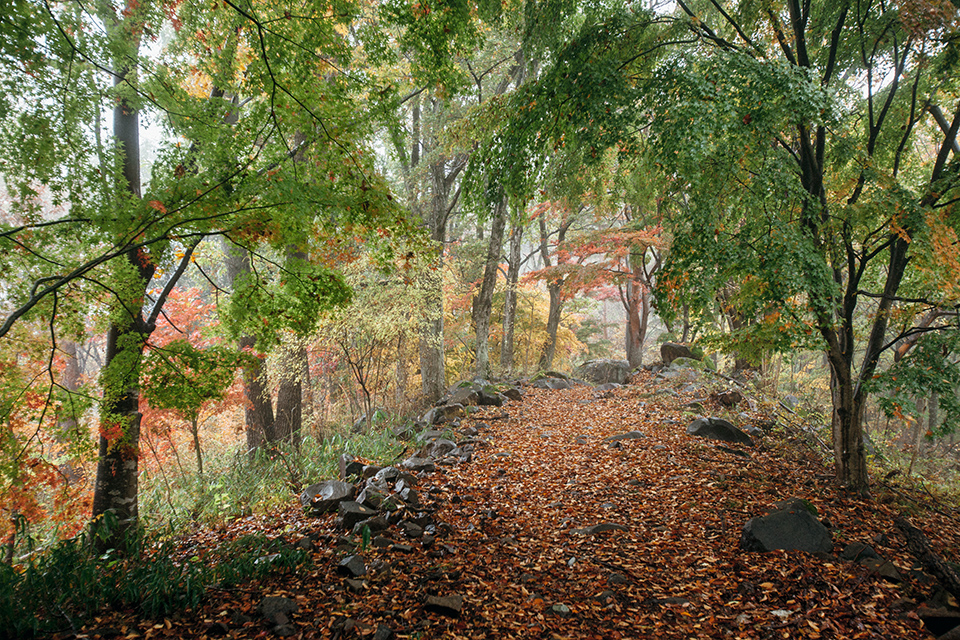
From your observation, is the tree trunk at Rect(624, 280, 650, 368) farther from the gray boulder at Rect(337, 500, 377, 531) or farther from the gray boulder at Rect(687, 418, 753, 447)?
A: the gray boulder at Rect(337, 500, 377, 531)

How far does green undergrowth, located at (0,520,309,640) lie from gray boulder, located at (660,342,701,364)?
13001mm

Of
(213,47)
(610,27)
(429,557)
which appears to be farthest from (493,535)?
(213,47)

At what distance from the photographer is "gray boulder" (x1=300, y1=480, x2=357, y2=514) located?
4.61 m

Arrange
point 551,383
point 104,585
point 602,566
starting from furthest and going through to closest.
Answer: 1. point 551,383
2. point 602,566
3. point 104,585

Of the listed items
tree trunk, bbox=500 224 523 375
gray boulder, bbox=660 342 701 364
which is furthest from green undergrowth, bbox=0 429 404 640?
gray boulder, bbox=660 342 701 364

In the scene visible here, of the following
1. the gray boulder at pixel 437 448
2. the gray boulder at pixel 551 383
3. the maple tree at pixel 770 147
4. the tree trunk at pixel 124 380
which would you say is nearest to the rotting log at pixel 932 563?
the maple tree at pixel 770 147

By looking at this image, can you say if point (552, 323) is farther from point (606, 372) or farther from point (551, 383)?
point (551, 383)

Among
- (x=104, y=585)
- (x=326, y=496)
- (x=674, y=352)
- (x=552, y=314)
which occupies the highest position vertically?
(x=552, y=314)

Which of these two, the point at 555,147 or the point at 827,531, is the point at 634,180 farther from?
the point at 827,531

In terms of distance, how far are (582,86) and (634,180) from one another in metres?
2.86

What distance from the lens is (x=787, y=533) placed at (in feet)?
12.1

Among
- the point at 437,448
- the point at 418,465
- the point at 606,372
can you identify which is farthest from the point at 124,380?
the point at 606,372

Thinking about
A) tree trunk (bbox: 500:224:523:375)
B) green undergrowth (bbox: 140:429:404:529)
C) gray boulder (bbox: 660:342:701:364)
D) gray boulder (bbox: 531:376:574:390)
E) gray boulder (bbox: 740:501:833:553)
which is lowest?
green undergrowth (bbox: 140:429:404:529)

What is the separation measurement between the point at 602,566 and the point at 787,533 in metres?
1.57
